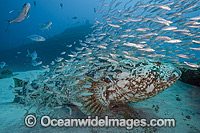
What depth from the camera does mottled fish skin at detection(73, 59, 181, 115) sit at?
276 cm

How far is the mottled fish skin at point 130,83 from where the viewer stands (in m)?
2.76

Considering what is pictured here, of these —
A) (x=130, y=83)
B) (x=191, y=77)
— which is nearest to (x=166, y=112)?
(x=130, y=83)

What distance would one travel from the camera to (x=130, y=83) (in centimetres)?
289

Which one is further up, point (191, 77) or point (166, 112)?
point (191, 77)

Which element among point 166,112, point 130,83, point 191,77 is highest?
point 130,83

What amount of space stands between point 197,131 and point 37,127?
376 centimetres

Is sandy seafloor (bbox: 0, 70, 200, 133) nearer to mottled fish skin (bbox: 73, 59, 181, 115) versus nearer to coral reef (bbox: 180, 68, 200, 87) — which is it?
coral reef (bbox: 180, 68, 200, 87)

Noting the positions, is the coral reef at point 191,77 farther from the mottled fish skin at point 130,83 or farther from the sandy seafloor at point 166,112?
the mottled fish skin at point 130,83

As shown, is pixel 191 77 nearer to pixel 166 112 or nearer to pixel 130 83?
pixel 166 112

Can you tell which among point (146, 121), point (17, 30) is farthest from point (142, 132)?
point (17, 30)

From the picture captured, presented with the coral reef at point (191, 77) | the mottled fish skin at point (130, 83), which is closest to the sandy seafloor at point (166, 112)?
the coral reef at point (191, 77)

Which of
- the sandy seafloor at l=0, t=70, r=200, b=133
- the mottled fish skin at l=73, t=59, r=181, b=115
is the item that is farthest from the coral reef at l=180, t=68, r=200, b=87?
the mottled fish skin at l=73, t=59, r=181, b=115


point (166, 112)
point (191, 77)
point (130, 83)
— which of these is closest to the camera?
point (130, 83)

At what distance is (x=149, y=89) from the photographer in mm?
2811
